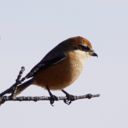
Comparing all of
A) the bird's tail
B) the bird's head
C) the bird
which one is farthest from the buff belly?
the bird's head

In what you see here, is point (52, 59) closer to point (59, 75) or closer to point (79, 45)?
point (59, 75)

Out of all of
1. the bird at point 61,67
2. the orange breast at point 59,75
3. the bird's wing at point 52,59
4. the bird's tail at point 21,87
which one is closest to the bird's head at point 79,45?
the bird at point 61,67

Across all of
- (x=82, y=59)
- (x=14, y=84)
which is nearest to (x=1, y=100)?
(x=14, y=84)

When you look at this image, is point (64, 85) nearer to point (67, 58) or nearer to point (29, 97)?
point (67, 58)

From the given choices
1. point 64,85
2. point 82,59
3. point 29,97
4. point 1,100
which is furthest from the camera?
point 82,59

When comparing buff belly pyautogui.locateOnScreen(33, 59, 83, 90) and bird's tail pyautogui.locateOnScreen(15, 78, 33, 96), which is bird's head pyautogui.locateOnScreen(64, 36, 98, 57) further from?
bird's tail pyautogui.locateOnScreen(15, 78, 33, 96)

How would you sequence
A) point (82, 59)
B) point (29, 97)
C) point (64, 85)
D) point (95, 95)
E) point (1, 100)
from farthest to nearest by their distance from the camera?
point (82, 59) < point (64, 85) < point (95, 95) < point (29, 97) < point (1, 100)

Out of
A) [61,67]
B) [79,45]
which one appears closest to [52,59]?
[61,67]
